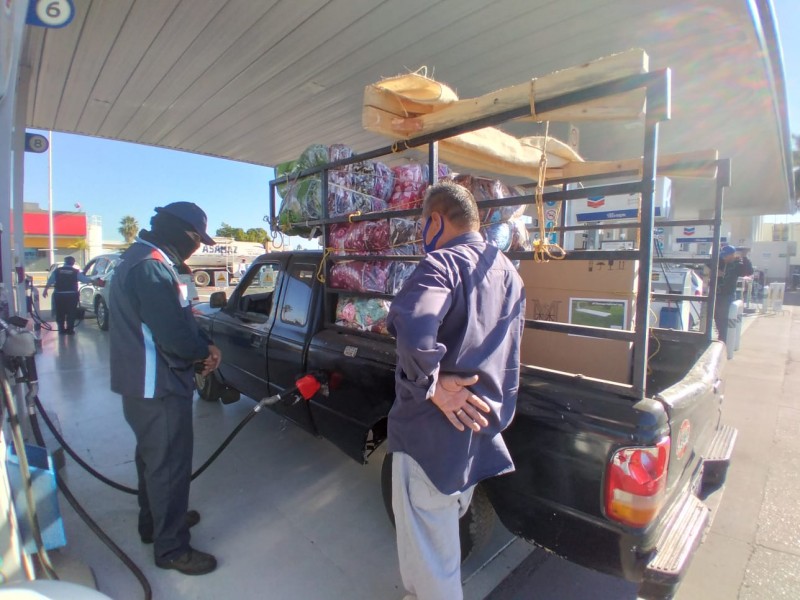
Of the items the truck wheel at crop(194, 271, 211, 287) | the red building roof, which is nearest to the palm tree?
the red building roof

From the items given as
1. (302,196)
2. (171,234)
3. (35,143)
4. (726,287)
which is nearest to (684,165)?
(302,196)

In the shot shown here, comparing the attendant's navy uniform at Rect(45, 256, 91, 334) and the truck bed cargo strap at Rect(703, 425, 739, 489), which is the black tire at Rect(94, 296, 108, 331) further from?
the truck bed cargo strap at Rect(703, 425, 739, 489)

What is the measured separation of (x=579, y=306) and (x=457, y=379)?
1.46 metres

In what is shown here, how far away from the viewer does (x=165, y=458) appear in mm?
2346

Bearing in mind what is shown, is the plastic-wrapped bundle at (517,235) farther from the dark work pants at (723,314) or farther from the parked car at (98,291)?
the parked car at (98,291)

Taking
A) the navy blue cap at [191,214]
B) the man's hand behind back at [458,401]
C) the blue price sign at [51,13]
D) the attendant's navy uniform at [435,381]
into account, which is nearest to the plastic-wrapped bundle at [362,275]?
the navy blue cap at [191,214]

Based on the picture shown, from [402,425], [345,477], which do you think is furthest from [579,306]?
[345,477]

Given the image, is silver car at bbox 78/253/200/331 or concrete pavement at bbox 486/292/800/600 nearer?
concrete pavement at bbox 486/292/800/600

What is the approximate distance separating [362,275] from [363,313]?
252mm

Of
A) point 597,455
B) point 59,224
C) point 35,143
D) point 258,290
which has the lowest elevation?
point 597,455

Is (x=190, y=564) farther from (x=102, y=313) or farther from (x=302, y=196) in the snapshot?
(x=102, y=313)

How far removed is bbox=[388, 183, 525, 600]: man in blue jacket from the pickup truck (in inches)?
8.7

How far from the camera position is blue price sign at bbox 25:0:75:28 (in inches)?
112

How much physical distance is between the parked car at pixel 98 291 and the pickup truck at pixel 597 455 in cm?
906
